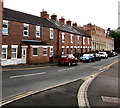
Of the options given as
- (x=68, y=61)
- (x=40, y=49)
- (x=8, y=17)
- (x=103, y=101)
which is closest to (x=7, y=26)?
(x=8, y=17)

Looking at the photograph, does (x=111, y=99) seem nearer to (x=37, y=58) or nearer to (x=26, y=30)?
(x=37, y=58)

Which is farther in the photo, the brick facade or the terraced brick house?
the brick facade

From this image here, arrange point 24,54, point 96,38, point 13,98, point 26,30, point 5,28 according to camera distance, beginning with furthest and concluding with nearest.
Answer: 1. point 96,38
2. point 26,30
3. point 24,54
4. point 5,28
5. point 13,98

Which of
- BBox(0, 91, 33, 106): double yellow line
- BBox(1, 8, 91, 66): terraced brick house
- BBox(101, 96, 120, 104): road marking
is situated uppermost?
BBox(1, 8, 91, 66): terraced brick house

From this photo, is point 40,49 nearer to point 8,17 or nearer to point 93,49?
point 8,17

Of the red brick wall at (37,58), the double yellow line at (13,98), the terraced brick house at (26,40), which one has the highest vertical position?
the terraced brick house at (26,40)

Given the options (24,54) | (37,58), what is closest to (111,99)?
(24,54)

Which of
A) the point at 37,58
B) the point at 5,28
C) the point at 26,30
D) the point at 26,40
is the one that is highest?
the point at 26,30

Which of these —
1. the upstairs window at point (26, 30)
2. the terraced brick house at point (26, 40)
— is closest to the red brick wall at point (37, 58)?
the terraced brick house at point (26, 40)

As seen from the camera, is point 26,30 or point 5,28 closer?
point 5,28

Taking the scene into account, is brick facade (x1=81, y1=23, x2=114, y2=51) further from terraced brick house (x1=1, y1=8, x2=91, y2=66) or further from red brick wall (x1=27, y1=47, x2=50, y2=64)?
red brick wall (x1=27, y1=47, x2=50, y2=64)

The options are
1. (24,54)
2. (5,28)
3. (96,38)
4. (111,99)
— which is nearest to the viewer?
(111,99)

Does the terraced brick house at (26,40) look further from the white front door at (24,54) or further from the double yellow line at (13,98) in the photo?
the double yellow line at (13,98)

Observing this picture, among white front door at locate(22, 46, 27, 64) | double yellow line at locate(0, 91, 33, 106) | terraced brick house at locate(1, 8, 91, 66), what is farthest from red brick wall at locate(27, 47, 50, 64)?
double yellow line at locate(0, 91, 33, 106)
